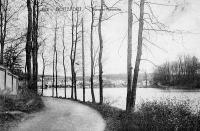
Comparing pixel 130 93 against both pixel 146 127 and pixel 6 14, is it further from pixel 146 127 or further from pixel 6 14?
pixel 6 14

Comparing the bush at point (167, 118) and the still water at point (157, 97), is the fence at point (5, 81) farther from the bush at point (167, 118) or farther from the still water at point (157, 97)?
the bush at point (167, 118)

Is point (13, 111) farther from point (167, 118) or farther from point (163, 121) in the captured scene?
point (167, 118)

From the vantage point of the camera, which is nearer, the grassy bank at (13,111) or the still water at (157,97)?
the grassy bank at (13,111)

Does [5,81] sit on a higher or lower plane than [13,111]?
higher

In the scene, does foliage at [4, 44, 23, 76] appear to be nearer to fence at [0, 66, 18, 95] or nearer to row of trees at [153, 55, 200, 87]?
fence at [0, 66, 18, 95]

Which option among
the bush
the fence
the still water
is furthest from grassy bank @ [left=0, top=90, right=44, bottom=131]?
the still water

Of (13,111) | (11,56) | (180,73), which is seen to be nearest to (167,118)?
(13,111)

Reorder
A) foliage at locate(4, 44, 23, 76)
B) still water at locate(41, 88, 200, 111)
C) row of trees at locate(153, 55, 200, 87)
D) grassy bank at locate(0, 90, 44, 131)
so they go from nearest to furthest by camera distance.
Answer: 1. grassy bank at locate(0, 90, 44, 131)
2. still water at locate(41, 88, 200, 111)
3. foliage at locate(4, 44, 23, 76)
4. row of trees at locate(153, 55, 200, 87)

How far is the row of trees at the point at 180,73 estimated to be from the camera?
10026cm

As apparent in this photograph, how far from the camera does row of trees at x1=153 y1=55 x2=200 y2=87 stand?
10026 cm

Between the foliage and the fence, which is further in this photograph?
the foliage

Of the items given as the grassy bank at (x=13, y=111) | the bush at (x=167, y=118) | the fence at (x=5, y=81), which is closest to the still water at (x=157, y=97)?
the bush at (x=167, y=118)

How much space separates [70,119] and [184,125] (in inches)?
198

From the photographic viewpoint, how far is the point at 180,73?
368 ft
